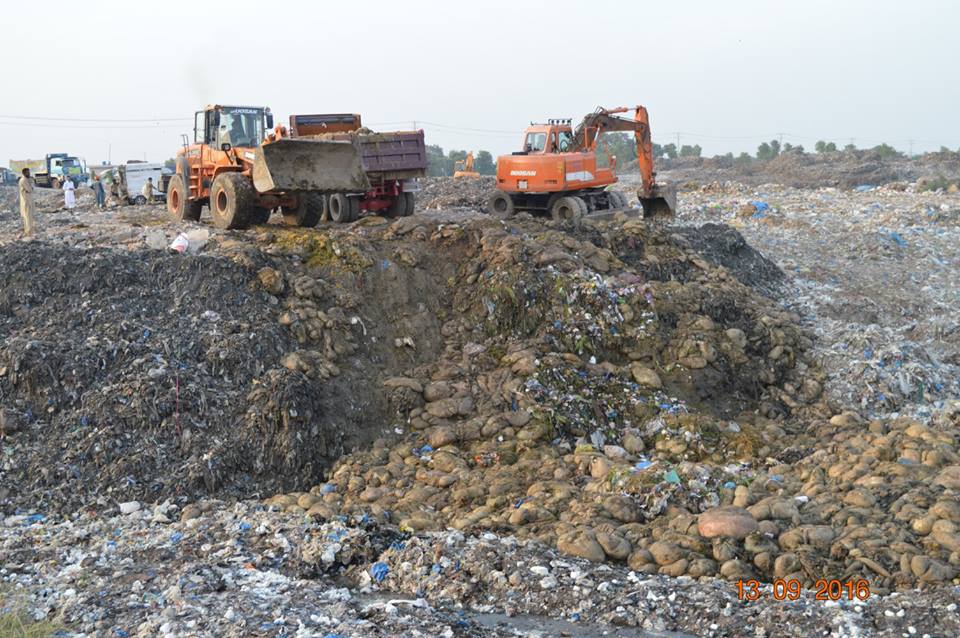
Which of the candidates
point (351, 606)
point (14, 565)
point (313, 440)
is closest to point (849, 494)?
point (351, 606)

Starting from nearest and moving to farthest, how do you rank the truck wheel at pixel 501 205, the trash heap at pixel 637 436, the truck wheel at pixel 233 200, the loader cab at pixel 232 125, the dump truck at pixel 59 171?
the trash heap at pixel 637 436 → the truck wheel at pixel 233 200 → the loader cab at pixel 232 125 → the truck wheel at pixel 501 205 → the dump truck at pixel 59 171

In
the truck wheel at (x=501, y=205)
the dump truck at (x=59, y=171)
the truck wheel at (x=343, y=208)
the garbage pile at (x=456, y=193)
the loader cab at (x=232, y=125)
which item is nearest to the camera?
the truck wheel at (x=343, y=208)

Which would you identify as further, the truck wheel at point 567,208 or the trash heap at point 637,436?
the truck wheel at point 567,208

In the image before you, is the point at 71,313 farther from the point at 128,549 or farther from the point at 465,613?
the point at 465,613

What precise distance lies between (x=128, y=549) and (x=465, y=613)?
2336mm

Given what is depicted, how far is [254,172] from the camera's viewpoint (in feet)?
33.7

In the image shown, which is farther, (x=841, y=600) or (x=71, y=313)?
(x=71, y=313)

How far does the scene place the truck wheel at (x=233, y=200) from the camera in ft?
34.4

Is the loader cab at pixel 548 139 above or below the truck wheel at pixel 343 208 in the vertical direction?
above

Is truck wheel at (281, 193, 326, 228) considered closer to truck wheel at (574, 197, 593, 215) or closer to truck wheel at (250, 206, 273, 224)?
truck wheel at (250, 206, 273, 224)

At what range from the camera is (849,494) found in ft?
19.4

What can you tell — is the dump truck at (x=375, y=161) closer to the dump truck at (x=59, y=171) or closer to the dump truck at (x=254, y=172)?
the dump truck at (x=254, y=172)

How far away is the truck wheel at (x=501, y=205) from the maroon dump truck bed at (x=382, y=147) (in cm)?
300

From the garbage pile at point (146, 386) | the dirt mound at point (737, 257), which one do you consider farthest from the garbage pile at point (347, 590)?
the dirt mound at point (737, 257)
